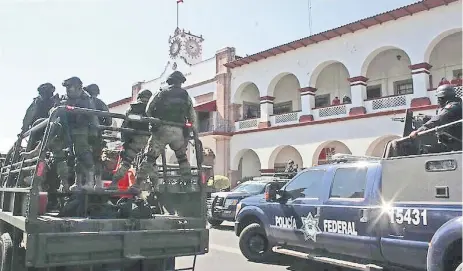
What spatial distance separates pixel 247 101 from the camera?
87.9 feet

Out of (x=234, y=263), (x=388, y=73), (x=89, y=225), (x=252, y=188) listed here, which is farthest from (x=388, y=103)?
(x=89, y=225)

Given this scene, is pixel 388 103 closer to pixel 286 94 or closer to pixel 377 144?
pixel 377 144

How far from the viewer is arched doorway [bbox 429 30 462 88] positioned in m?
18.8

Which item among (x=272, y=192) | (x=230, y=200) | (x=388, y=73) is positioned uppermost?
(x=388, y=73)

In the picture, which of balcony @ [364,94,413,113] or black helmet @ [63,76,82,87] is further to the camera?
balcony @ [364,94,413,113]

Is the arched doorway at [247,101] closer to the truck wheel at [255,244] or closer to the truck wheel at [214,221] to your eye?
the truck wheel at [214,221]

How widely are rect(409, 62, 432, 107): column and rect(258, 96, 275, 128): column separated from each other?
8.14 m

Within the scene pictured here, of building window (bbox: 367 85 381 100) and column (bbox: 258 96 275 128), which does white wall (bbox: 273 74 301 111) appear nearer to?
column (bbox: 258 96 275 128)

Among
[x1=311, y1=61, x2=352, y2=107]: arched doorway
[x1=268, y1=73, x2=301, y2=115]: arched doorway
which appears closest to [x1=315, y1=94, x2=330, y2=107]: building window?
[x1=311, y1=61, x2=352, y2=107]: arched doorway

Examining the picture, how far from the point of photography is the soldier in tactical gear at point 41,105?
266 inches

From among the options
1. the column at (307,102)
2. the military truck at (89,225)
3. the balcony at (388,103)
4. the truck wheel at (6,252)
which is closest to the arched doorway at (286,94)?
the column at (307,102)

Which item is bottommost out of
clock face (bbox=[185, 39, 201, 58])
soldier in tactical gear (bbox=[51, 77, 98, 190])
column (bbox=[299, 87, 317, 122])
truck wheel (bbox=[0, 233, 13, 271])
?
truck wheel (bbox=[0, 233, 13, 271])

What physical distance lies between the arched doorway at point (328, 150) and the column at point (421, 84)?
4358 millimetres

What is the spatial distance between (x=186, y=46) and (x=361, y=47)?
13247 millimetres
